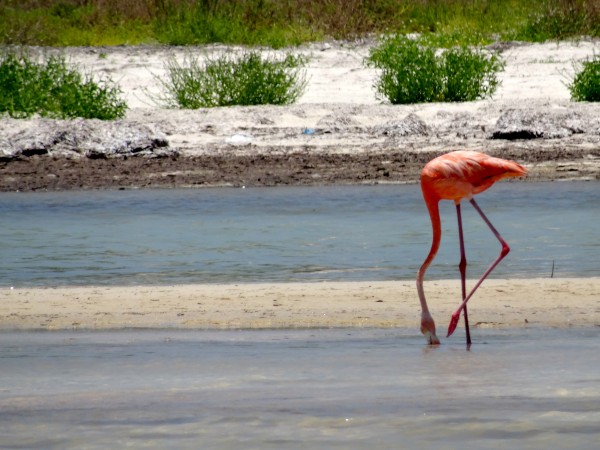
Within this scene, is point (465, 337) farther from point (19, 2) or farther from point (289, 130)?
point (19, 2)

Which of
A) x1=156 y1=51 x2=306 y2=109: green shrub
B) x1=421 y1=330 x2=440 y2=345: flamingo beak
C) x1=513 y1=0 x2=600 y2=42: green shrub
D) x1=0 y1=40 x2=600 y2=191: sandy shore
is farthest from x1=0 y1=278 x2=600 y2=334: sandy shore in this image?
x1=513 y1=0 x2=600 y2=42: green shrub

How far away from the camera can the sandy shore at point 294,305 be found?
8.03 metres

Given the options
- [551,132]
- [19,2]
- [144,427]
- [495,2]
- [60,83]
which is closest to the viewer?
[144,427]

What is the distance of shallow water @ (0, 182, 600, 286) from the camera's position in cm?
1027

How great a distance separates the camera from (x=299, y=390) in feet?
20.4

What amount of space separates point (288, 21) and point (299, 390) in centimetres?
2174

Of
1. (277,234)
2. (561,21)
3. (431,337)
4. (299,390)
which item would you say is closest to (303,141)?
(277,234)

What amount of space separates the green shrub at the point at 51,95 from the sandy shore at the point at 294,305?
9966 mm

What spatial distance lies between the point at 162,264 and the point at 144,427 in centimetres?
521

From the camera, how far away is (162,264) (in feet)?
35.5

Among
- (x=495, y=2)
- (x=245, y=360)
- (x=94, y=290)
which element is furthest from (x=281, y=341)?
(x=495, y=2)

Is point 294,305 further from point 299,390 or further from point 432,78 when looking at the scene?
point 432,78

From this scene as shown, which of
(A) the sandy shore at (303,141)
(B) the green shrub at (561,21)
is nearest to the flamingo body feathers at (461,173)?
(A) the sandy shore at (303,141)

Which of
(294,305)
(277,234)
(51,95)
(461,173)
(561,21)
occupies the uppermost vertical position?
(461,173)
